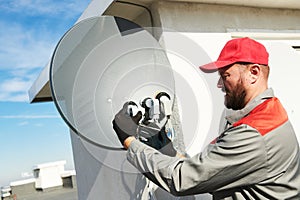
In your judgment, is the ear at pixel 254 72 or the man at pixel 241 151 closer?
the man at pixel 241 151

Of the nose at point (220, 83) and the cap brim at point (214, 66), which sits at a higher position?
the cap brim at point (214, 66)

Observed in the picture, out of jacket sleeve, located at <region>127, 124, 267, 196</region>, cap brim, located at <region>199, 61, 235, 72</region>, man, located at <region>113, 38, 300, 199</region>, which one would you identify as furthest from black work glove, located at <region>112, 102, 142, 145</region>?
cap brim, located at <region>199, 61, 235, 72</region>

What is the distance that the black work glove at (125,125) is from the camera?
65.6 inches

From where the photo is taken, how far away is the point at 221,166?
1.44 metres

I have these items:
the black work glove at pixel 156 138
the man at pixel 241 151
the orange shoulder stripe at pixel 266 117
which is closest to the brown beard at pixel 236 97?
the man at pixel 241 151

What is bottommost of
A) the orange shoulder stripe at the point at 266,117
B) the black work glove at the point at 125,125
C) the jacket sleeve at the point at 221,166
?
the jacket sleeve at the point at 221,166

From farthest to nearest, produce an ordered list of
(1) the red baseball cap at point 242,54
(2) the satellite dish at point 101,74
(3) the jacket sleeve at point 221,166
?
(2) the satellite dish at point 101,74 → (1) the red baseball cap at point 242,54 → (3) the jacket sleeve at point 221,166

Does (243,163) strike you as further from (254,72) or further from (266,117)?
(254,72)

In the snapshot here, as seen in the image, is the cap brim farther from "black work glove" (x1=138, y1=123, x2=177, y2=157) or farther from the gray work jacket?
"black work glove" (x1=138, y1=123, x2=177, y2=157)

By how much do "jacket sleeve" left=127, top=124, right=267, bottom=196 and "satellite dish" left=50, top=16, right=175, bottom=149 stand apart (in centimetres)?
35

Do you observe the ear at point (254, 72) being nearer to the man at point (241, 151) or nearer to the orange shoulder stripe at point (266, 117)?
the man at point (241, 151)

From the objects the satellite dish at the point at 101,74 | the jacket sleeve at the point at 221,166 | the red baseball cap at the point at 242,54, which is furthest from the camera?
the satellite dish at the point at 101,74

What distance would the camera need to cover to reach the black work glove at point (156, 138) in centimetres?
177

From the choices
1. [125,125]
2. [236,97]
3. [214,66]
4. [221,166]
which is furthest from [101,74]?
[221,166]
